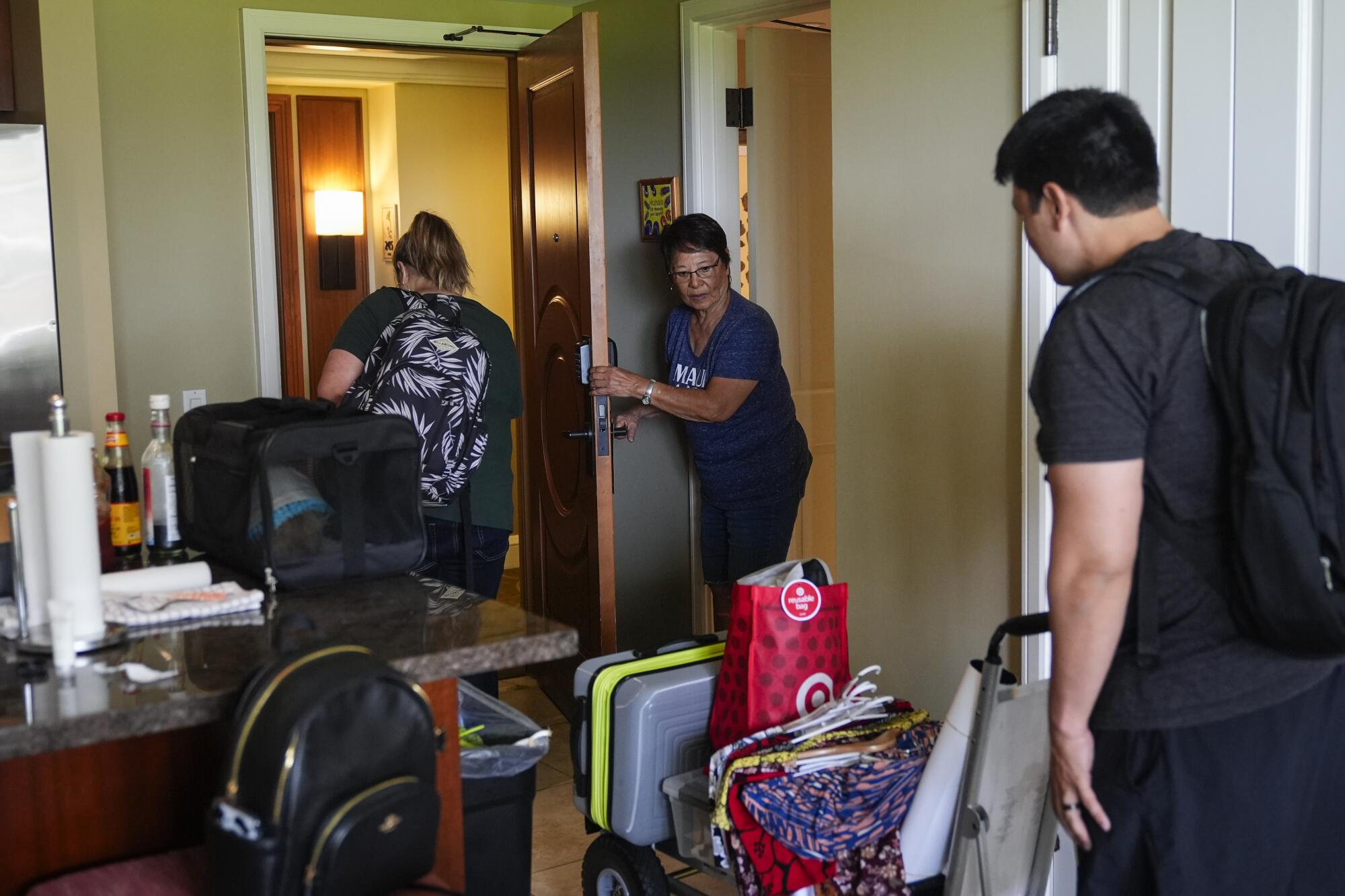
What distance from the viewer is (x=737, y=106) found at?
4055mm

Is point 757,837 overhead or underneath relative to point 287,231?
underneath

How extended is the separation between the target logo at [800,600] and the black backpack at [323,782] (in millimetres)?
946

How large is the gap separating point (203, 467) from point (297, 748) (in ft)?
2.89

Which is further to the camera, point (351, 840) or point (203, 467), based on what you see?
point (203, 467)

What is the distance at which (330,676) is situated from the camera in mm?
1329

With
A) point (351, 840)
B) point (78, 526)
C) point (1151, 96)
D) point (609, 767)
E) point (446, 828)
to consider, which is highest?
point (1151, 96)

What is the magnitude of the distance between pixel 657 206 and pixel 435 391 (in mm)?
1693

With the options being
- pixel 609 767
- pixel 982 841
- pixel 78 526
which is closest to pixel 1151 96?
pixel 982 841

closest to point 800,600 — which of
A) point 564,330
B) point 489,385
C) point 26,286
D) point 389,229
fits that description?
point 489,385

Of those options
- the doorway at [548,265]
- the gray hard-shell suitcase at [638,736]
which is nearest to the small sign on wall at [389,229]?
the doorway at [548,265]

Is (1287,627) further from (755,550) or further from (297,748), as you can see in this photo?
(755,550)

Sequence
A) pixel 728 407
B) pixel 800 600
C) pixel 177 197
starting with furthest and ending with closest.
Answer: pixel 177 197 → pixel 728 407 → pixel 800 600

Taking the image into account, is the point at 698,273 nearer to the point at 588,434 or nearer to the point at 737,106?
the point at 588,434

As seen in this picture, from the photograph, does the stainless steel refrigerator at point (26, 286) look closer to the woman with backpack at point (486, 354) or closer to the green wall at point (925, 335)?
the woman with backpack at point (486, 354)
